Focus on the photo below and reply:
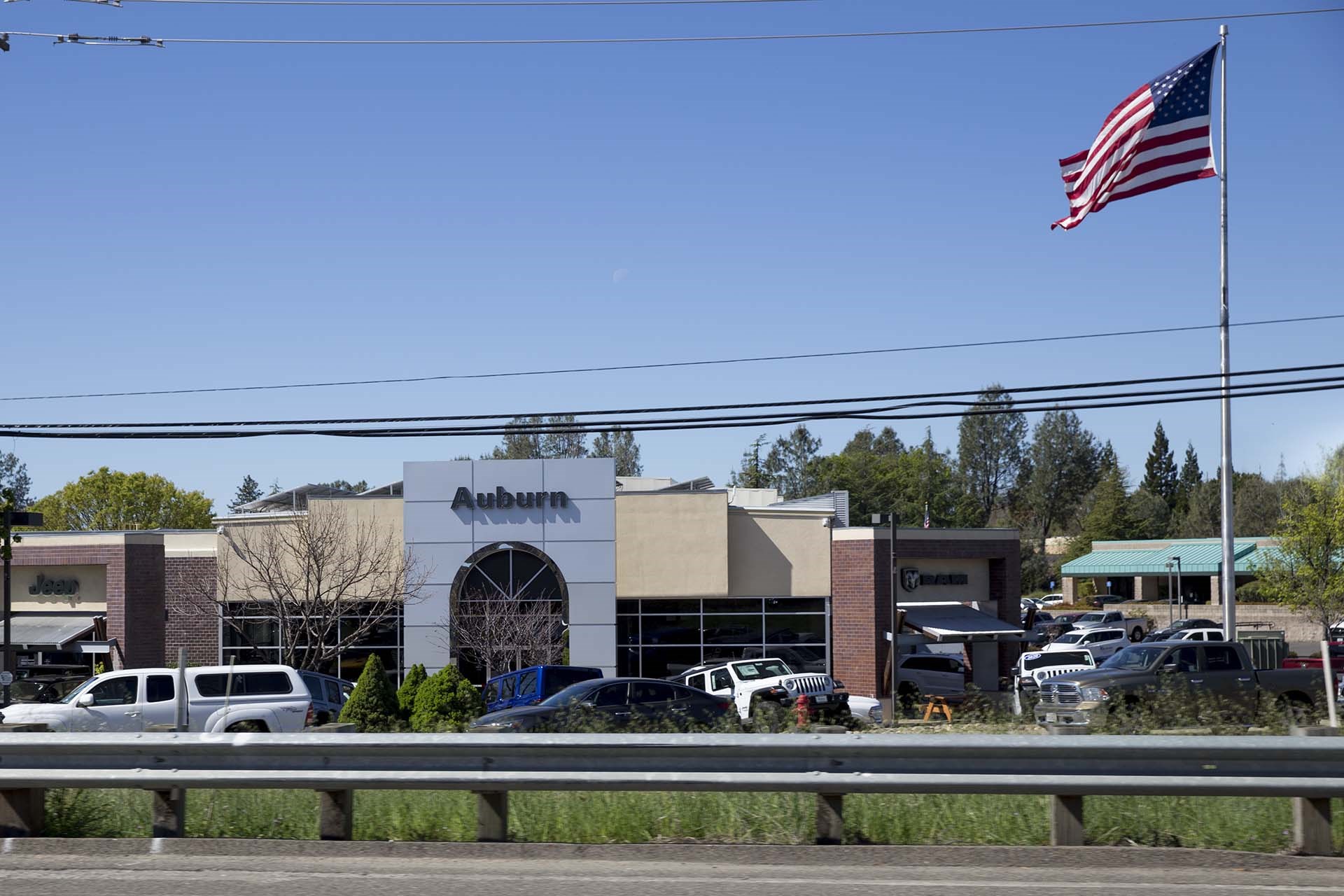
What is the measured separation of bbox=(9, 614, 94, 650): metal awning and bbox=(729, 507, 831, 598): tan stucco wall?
20209 mm

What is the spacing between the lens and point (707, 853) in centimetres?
784

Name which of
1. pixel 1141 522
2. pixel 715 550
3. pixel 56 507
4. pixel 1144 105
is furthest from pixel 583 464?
pixel 1141 522

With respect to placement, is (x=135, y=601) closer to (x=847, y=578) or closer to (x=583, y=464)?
(x=583, y=464)

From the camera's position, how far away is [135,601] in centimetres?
4003

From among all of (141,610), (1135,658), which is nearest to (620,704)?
(1135,658)

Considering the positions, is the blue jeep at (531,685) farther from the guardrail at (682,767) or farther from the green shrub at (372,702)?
the guardrail at (682,767)

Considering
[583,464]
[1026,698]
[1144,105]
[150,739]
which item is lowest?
[1026,698]

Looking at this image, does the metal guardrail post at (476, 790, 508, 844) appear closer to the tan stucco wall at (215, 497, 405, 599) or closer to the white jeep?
the white jeep

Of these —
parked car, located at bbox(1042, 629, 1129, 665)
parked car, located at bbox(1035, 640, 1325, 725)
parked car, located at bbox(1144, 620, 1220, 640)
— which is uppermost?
parked car, located at bbox(1035, 640, 1325, 725)

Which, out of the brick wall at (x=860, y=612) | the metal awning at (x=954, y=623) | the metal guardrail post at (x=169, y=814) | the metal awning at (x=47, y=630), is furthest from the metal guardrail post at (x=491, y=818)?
the metal awning at (x=47, y=630)

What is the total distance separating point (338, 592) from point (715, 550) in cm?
1133

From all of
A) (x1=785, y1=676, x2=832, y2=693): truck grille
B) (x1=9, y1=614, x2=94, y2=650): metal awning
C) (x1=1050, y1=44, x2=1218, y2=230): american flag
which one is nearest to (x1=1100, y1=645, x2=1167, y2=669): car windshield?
(x1=785, y1=676, x2=832, y2=693): truck grille

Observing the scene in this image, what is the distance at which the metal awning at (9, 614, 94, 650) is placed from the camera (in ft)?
128

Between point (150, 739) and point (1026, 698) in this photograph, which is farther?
point (1026, 698)
